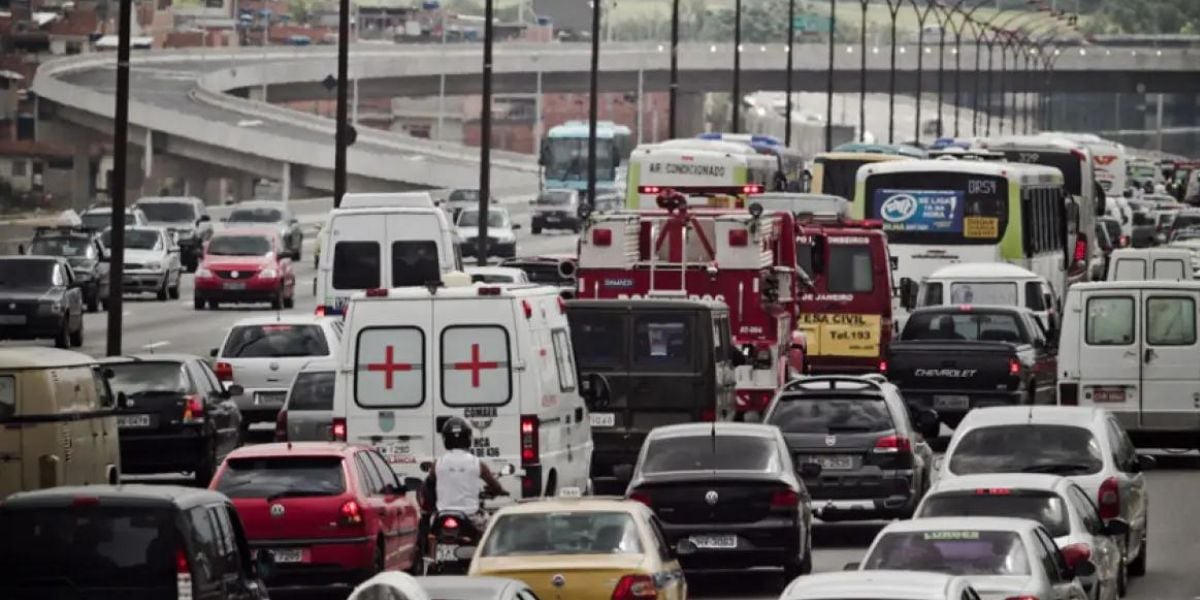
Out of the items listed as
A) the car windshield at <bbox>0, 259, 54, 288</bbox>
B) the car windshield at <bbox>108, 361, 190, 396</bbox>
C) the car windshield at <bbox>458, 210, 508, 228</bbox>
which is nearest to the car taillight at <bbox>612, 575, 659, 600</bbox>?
the car windshield at <bbox>108, 361, 190, 396</bbox>

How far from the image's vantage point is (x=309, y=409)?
105 feet

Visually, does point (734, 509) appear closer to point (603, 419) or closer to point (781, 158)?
point (603, 419)

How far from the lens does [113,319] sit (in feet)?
130

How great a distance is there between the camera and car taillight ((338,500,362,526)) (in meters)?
21.1

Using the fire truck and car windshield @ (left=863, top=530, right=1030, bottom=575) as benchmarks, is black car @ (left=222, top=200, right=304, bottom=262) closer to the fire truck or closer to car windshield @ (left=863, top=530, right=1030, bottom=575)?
the fire truck

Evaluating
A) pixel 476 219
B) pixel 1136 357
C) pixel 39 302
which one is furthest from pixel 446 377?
pixel 476 219

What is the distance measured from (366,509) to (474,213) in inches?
2386

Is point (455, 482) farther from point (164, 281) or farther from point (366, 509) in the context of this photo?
point (164, 281)

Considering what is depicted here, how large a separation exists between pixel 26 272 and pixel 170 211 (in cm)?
2742

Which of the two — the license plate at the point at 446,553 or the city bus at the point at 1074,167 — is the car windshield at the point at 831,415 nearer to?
the license plate at the point at 446,553

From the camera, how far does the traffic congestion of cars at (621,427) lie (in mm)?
16250

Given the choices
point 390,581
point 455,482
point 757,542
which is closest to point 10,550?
point 390,581

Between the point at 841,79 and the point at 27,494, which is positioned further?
the point at 841,79

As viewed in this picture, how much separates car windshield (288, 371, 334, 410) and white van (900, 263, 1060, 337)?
40.3ft
